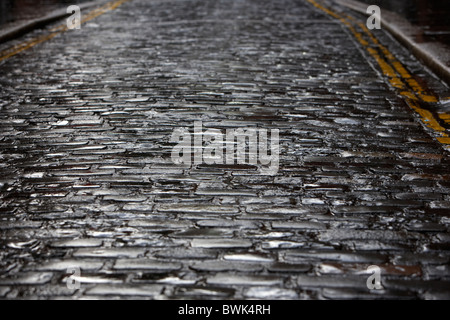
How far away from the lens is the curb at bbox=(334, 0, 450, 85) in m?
7.41

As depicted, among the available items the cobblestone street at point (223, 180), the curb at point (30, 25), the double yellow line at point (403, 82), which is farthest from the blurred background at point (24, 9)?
the double yellow line at point (403, 82)

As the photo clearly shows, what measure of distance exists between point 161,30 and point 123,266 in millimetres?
8660

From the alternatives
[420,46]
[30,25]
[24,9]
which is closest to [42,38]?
[30,25]

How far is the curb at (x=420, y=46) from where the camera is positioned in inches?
292

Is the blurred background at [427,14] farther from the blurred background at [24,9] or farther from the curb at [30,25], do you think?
the blurred background at [24,9]

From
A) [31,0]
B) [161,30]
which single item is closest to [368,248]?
[161,30]

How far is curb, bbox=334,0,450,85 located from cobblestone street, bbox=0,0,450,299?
0.15m

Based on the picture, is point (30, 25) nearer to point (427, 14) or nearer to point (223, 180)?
point (427, 14)

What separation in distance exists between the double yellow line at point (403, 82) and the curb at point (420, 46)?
33cm

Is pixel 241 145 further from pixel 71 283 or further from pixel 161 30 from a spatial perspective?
pixel 161 30

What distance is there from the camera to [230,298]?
9.32ft

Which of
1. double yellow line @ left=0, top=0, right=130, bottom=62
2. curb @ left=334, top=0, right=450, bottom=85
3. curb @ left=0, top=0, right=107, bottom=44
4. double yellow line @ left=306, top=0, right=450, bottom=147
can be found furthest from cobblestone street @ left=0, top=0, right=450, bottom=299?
curb @ left=0, top=0, right=107, bottom=44

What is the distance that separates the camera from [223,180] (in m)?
4.29

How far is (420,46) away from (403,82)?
5.59 feet
